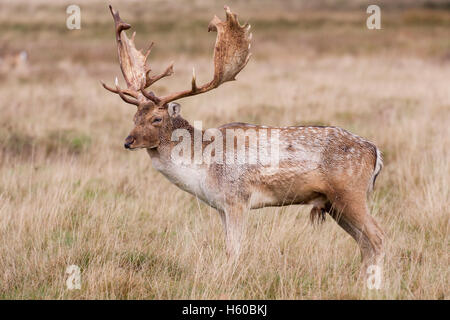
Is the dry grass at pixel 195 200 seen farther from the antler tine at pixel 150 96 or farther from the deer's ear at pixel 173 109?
the antler tine at pixel 150 96

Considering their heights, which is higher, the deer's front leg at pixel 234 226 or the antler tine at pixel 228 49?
the antler tine at pixel 228 49

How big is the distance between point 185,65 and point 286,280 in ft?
62.5

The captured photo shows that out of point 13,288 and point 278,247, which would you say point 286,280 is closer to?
point 278,247

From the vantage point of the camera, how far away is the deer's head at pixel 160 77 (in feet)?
18.6

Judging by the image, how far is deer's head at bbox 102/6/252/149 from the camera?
5.67 meters

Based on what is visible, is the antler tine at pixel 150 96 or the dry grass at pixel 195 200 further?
the antler tine at pixel 150 96

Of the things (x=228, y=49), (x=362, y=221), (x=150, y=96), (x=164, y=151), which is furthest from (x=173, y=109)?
(x=362, y=221)

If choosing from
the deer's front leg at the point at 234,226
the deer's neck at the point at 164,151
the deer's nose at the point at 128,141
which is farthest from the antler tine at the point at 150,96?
the deer's front leg at the point at 234,226

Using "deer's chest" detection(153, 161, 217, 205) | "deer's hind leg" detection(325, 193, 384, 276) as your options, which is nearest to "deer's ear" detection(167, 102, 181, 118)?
"deer's chest" detection(153, 161, 217, 205)

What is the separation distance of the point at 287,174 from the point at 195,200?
253 cm

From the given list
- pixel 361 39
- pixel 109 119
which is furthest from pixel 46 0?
pixel 109 119

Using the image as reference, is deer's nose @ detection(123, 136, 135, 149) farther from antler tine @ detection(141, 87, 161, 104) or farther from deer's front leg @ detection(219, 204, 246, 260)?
deer's front leg @ detection(219, 204, 246, 260)

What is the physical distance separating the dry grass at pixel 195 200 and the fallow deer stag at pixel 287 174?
29cm

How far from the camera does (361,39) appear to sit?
30.9 meters
